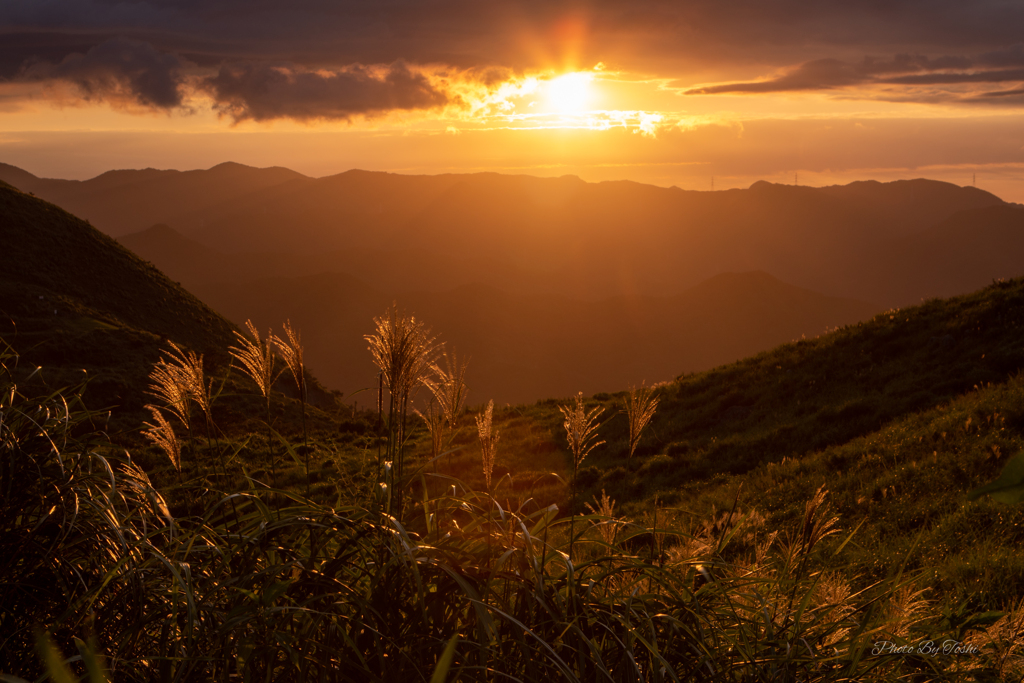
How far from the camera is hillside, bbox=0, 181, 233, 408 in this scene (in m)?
28.0

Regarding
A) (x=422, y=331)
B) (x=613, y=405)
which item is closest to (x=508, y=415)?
(x=613, y=405)

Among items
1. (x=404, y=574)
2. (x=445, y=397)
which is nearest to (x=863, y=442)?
(x=445, y=397)

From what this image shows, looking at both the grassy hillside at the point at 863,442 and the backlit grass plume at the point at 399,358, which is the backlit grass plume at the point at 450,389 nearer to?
the backlit grass plume at the point at 399,358

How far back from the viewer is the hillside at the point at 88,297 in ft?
91.9

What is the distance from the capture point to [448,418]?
3.16m

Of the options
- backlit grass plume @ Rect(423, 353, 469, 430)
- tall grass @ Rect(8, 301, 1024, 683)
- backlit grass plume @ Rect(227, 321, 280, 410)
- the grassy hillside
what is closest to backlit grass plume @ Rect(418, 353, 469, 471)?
backlit grass plume @ Rect(423, 353, 469, 430)

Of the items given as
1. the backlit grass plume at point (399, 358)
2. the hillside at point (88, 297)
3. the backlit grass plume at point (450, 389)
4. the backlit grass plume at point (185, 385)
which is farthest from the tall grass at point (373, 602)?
the hillside at point (88, 297)

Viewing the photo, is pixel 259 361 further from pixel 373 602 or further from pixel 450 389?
pixel 373 602

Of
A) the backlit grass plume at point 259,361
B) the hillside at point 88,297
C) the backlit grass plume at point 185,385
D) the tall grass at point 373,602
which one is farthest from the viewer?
the hillside at point 88,297

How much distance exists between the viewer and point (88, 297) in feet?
129

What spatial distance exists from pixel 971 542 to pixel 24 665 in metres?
6.71

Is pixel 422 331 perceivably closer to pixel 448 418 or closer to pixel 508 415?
pixel 448 418

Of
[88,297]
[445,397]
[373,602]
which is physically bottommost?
[88,297]

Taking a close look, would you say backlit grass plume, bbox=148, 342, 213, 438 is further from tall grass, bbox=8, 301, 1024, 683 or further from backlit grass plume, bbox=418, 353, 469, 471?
backlit grass plume, bbox=418, 353, 469, 471
